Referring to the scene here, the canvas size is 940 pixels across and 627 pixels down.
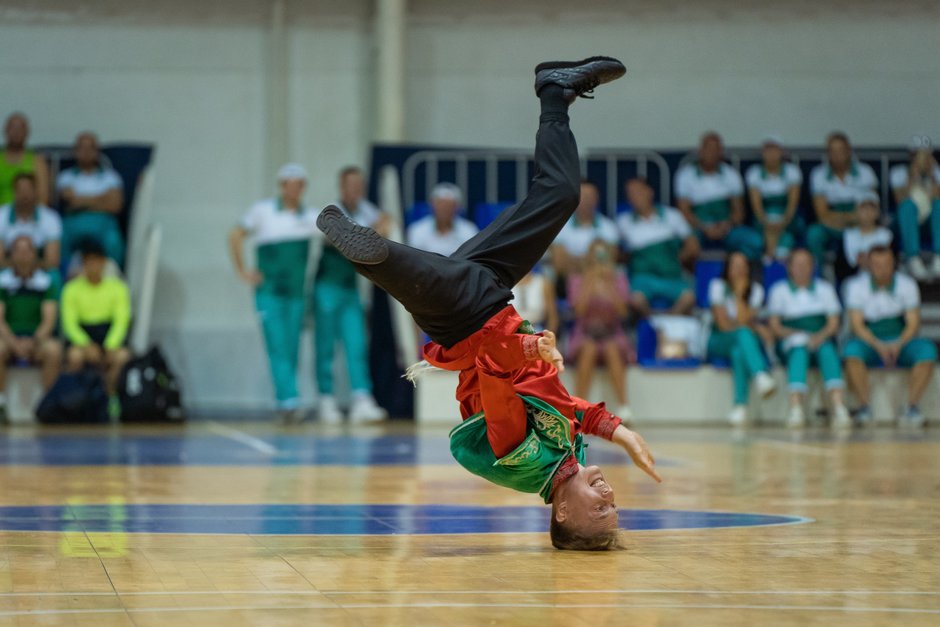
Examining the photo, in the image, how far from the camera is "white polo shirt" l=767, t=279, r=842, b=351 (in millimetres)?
11695

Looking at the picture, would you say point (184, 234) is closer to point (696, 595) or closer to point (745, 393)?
point (745, 393)

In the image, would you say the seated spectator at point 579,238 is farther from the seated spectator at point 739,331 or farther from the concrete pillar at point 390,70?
the concrete pillar at point 390,70

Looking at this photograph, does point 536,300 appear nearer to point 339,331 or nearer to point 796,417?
point 339,331

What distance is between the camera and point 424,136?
1408 centimetres

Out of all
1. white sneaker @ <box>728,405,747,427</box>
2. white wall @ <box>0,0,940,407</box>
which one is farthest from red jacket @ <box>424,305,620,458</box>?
white wall @ <box>0,0,940,407</box>

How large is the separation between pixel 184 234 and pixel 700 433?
5.92 metres

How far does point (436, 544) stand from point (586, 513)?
1.60 feet

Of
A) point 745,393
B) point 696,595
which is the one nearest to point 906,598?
point 696,595

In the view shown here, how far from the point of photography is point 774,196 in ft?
40.5

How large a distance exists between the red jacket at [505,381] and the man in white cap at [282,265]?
741 centimetres

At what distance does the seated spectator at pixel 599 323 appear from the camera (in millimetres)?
11430

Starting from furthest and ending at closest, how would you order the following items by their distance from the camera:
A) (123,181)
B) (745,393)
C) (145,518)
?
(123,181) < (745,393) < (145,518)

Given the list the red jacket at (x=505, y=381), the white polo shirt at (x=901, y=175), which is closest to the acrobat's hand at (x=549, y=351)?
the red jacket at (x=505, y=381)

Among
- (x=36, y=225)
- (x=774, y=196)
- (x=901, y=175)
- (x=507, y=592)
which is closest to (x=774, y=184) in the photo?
(x=774, y=196)
